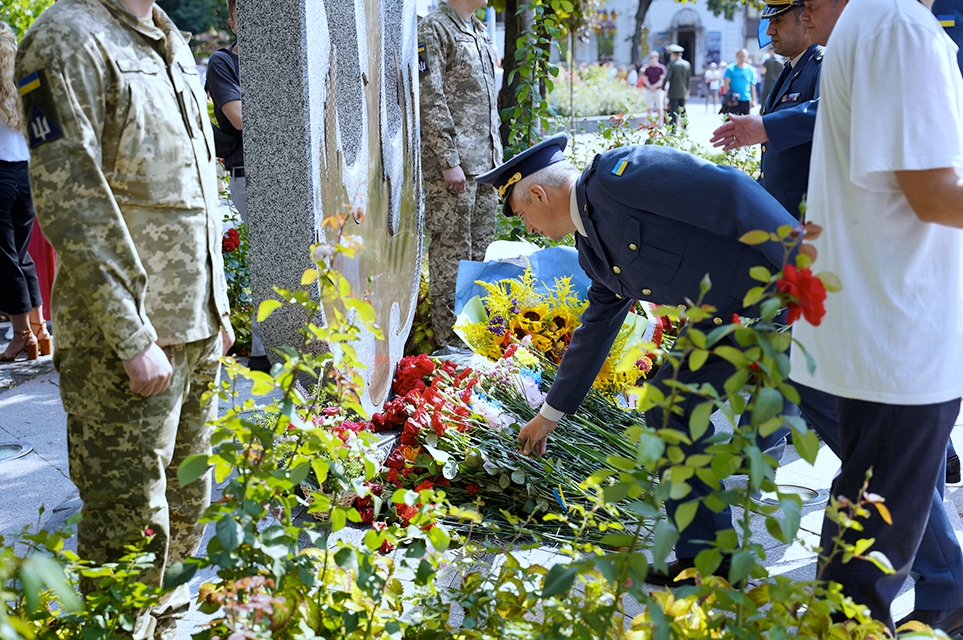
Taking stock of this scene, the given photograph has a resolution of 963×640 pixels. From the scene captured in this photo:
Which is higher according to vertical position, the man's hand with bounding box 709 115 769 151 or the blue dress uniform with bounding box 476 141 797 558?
the man's hand with bounding box 709 115 769 151

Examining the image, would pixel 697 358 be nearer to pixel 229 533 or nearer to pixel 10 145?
pixel 229 533

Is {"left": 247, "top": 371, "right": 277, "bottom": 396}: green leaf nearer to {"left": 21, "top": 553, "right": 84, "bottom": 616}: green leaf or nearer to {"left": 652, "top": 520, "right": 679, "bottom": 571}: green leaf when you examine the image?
{"left": 21, "top": 553, "right": 84, "bottom": 616}: green leaf

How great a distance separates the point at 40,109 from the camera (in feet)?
6.27

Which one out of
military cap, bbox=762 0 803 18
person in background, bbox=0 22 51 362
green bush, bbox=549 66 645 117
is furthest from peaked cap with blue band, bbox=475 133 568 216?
green bush, bbox=549 66 645 117

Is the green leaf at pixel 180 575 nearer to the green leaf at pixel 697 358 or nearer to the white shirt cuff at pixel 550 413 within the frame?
the green leaf at pixel 697 358

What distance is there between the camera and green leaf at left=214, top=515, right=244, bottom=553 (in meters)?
1.54

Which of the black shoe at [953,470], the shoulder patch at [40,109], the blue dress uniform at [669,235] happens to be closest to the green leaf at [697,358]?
the blue dress uniform at [669,235]

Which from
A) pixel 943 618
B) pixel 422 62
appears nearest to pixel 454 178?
pixel 422 62

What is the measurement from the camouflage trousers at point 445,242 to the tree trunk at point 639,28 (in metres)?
37.1

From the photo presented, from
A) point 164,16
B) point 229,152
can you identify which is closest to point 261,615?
point 164,16

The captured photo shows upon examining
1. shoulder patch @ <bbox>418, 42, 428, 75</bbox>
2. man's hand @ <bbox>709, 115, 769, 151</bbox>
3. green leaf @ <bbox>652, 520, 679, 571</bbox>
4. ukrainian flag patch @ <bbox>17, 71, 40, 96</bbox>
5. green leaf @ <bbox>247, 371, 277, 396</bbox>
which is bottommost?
green leaf @ <bbox>652, 520, 679, 571</bbox>

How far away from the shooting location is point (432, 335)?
5.56m

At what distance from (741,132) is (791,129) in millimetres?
198

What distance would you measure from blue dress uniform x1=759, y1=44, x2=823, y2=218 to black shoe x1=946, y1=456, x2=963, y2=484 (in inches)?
45.0
